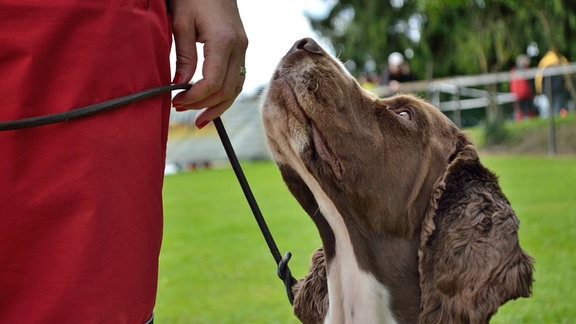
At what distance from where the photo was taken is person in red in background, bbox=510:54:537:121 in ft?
75.8

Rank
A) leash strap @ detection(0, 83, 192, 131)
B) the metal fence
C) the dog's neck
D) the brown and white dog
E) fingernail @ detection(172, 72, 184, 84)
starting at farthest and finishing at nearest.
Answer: the metal fence < the dog's neck < the brown and white dog < fingernail @ detection(172, 72, 184, 84) < leash strap @ detection(0, 83, 192, 131)

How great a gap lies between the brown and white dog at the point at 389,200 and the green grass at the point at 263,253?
2618mm

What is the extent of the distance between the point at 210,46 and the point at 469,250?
127 centimetres

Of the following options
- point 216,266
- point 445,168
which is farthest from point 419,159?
point 216,266

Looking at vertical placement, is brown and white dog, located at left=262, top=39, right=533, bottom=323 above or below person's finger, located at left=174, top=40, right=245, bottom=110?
below

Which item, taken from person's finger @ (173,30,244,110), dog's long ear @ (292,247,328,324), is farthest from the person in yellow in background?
person's finger @ (173,30,244,110)

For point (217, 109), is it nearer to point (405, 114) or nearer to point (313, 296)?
point (405, 114)

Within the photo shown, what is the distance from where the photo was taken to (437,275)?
9.82 ft

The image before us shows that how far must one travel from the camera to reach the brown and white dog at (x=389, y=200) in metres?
2.88

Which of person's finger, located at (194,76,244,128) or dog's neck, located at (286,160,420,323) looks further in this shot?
dog's neck, located at (286,160,420,323)

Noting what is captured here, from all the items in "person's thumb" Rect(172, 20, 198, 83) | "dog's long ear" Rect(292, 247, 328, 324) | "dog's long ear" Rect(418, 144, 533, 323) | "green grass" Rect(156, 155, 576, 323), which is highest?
"person's thumb" Rect(172, 20, 198, 83)

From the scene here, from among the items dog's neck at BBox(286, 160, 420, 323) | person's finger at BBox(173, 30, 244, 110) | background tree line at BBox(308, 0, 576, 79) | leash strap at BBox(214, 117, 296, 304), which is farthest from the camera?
background tree line at BBox(308, 0, 576, 79)

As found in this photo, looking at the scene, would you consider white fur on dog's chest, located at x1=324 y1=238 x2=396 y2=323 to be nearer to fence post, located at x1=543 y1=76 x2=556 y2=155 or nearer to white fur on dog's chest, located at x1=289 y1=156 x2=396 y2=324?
white fur on dog's chest, located at x1=289 y1=156 x2=396 y2=324

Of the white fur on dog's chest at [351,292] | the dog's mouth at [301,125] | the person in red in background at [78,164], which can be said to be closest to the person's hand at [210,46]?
the person in red in background at [78,164]
